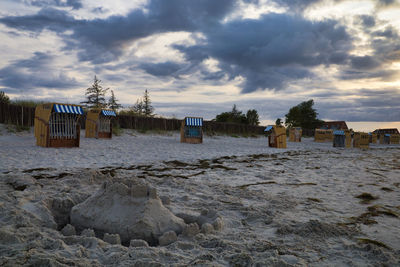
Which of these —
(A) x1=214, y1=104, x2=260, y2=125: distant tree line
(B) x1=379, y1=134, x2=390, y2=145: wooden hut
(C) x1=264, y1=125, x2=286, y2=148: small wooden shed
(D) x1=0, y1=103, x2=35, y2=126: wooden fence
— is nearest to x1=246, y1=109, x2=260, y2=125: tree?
(A) x1=214, y1=104, x2=260, y2=125: distant tree line

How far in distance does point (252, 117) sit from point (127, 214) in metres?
42.4

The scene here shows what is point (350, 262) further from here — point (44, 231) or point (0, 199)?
point (0, 199)

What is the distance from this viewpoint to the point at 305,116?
51.4 m

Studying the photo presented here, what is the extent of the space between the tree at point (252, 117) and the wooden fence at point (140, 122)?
9.87 m

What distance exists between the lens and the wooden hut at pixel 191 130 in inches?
631

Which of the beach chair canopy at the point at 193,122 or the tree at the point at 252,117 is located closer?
the beach chair canopy at the point at 193,122

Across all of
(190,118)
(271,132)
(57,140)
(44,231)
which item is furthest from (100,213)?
(271,132)

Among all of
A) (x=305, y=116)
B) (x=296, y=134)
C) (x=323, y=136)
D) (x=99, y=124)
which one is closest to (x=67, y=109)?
(x=99, y=124)

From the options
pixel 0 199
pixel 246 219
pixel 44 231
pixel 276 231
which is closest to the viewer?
pixel 44 231

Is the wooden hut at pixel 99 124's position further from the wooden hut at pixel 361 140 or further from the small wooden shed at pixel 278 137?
the wooden hut at pixel 361 140

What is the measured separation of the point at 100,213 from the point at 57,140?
31.2 feet

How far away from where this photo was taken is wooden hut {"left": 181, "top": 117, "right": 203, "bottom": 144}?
1603 cm

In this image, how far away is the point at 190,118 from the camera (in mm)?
16266

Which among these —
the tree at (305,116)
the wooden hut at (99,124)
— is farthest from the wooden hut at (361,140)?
the tree at (305,116)
